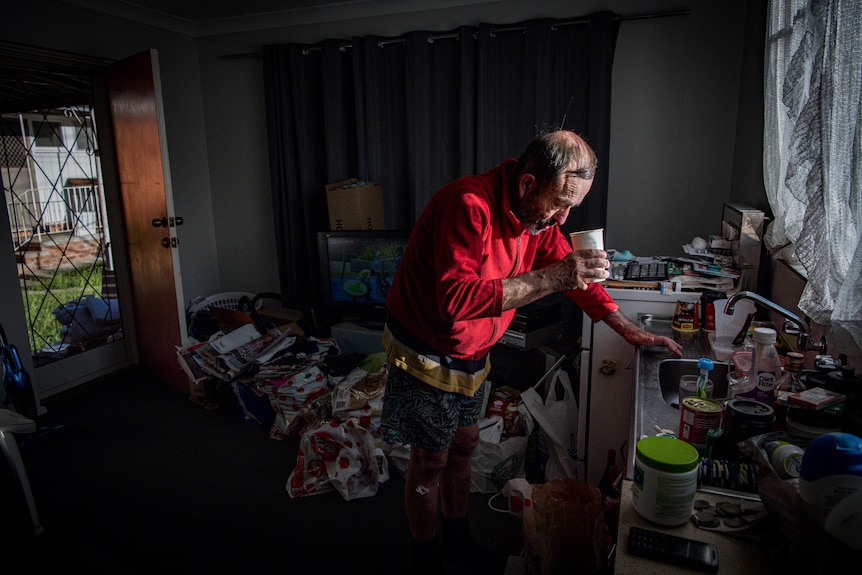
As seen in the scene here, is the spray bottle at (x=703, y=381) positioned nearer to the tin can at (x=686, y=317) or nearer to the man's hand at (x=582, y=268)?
the man's hand at (x=582, y=268)

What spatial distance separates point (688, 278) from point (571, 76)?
1.44 meters

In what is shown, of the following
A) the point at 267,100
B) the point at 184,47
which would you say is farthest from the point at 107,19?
the point at 267,100

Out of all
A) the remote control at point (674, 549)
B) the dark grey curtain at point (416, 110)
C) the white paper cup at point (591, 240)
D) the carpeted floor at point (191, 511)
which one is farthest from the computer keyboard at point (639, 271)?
the remote control at point (674, 549)

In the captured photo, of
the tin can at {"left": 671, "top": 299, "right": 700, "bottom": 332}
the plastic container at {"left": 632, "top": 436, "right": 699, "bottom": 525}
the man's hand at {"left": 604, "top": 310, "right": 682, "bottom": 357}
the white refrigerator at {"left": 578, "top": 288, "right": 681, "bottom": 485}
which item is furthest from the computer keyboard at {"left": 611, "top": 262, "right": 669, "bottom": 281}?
the plastic container at {"left": 632, "top": 436, "right": 699, "bottom": 525}

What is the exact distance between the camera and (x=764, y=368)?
1.33m

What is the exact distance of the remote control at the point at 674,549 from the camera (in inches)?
32.7

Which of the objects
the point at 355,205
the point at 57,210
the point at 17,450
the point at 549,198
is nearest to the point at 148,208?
the point at 57,210

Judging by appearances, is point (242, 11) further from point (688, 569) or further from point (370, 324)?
point (688, 569)

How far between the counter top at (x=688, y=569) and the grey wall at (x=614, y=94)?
1.91 metres

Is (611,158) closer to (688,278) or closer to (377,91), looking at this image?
(688,278)

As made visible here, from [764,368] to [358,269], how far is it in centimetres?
246

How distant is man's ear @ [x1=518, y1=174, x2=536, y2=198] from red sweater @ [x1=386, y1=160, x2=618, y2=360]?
0.16ft

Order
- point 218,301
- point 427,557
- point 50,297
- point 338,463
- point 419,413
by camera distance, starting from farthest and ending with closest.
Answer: point 218,301, point 50,297, point 338,463, point 427,557, point 419,413

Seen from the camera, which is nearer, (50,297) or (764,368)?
(764,368)
